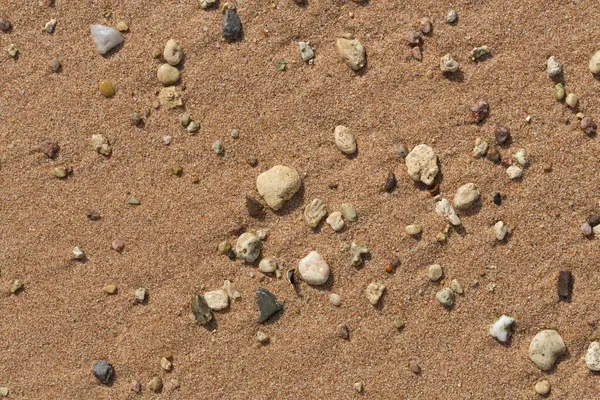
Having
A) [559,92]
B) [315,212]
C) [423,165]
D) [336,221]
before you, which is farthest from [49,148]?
[559,92]

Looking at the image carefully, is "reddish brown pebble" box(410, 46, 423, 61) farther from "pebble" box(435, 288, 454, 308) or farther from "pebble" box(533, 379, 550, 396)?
"pebble" box(533, 379, 550, 396)

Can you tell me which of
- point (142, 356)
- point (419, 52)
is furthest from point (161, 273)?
point (419, 52)

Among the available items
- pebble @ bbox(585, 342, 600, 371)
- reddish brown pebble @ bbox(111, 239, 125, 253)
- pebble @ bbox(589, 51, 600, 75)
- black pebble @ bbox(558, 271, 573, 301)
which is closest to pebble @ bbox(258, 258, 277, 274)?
reddish brown pebble @ bbox(111, 239, 125, 253)

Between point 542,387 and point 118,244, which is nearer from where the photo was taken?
point 542,387

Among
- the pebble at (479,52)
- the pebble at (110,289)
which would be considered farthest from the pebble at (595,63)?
the pebble at (110,289)

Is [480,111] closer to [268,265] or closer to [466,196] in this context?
[466,196]

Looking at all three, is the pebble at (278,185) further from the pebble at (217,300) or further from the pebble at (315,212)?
the pebble at (217,300)
